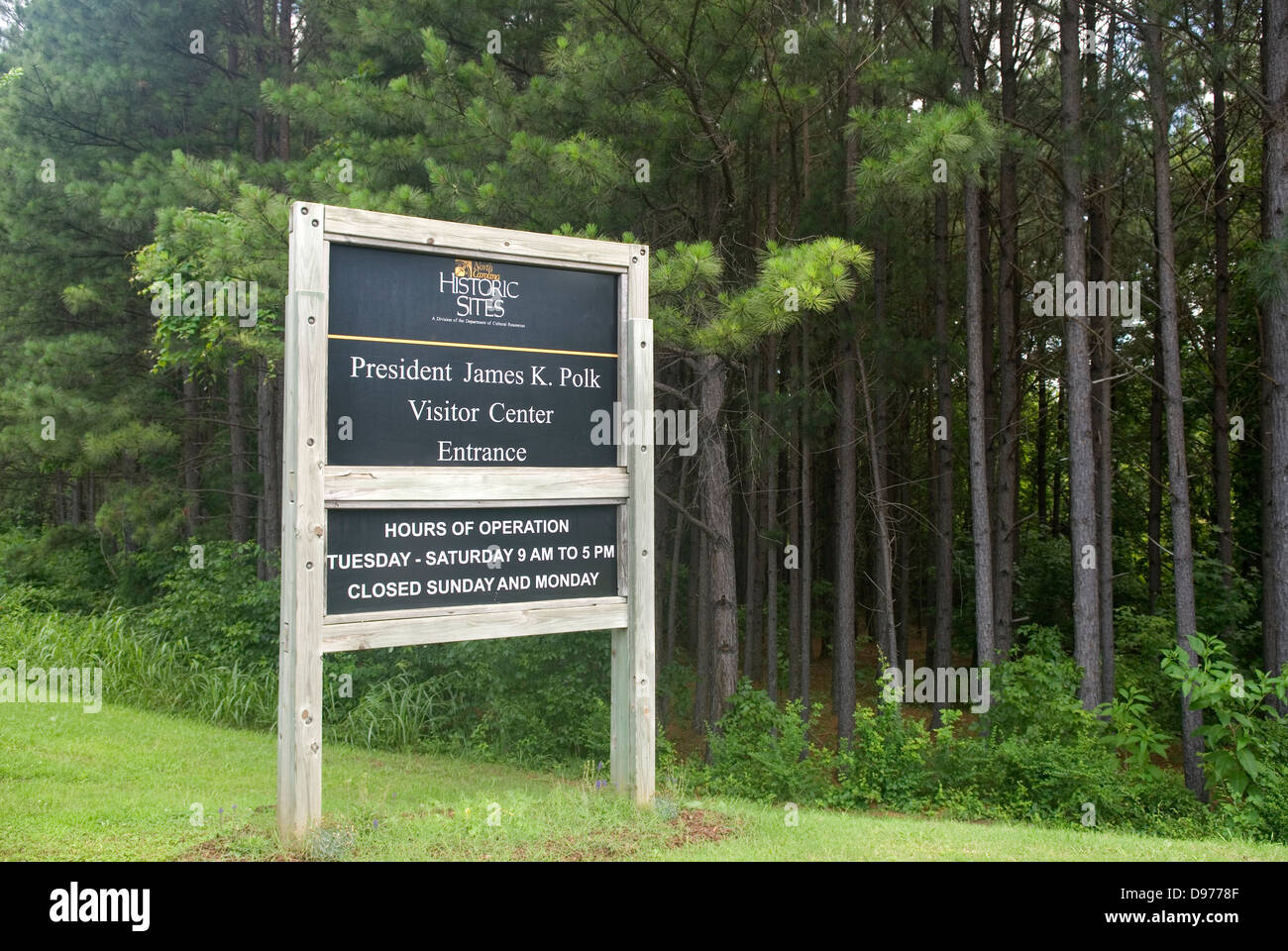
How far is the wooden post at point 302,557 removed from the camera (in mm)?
4773

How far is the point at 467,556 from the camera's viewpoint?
5320 millimetres

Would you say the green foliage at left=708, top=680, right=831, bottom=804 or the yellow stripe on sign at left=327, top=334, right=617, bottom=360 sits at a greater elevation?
the yellow stripe on sign at left=327, top=334, right=617, bottom=360

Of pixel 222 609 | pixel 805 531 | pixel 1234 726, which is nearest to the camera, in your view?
pixel 1234 726

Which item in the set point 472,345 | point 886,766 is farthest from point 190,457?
point 472,345

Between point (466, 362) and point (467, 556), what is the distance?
1015 millimetres

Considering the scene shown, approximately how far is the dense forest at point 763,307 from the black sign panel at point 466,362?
2.57 m

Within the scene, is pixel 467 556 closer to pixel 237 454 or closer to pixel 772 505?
pixel 772 505

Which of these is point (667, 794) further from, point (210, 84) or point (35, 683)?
point (210, 84)

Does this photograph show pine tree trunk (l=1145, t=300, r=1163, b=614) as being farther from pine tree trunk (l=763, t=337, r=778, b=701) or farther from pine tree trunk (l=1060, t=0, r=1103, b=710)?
pine tree trunk (l=763, t=337, r=778, b=701)

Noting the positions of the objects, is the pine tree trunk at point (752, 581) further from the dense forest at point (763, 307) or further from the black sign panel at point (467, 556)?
the black sign panel at point (467, 556)

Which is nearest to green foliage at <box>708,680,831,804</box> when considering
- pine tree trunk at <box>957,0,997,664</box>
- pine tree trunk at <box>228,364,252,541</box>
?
pine tree trunk at <box>957,0,997,664</box>

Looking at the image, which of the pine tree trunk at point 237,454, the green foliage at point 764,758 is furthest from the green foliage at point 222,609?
the green foliage at point 764,758

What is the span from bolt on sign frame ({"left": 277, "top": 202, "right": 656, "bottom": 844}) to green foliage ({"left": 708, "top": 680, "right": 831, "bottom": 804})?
7.65 ft

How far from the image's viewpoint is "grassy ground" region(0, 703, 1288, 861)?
15.8ft
